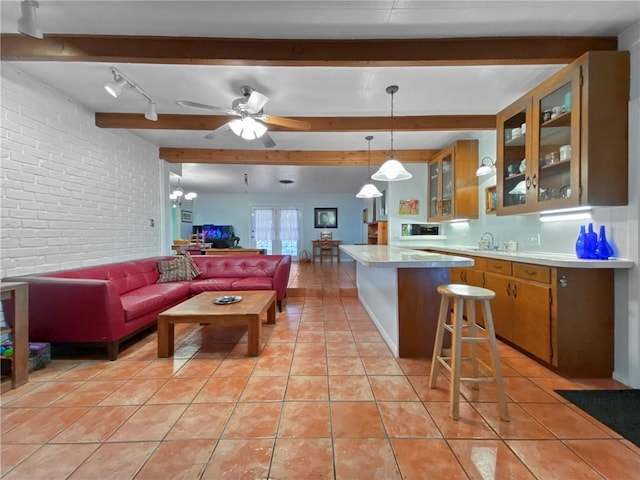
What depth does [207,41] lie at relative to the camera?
194cm

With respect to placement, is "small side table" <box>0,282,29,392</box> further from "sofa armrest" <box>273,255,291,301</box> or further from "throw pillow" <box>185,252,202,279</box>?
"sofa armrest" <box>273,255,291,301</box>

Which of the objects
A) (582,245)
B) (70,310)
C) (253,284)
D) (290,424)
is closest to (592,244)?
(582,245)

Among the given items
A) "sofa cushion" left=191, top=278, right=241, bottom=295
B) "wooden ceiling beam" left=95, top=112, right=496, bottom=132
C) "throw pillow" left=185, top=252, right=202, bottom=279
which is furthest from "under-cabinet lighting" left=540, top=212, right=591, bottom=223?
"throw pillow" left=185, top=252, right=202, bottom=279

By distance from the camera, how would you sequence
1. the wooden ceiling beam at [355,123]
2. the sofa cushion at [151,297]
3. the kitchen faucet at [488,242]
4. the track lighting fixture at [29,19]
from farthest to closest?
the kitchen faucet at [488,242]
the wooden ceiling beam at [355,123]
the sofa cushion at [151,297]
the track lighting fixture at [29,19]

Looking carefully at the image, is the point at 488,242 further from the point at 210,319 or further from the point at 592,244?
the point at 210,319

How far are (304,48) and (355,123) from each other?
1469 mm

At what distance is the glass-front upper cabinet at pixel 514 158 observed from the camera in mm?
2480

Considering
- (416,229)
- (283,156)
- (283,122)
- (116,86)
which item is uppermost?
(283,156)

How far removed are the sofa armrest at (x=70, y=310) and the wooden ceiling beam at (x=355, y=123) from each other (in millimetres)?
2007

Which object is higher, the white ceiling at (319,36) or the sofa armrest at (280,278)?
the white ceiling at (319,36)

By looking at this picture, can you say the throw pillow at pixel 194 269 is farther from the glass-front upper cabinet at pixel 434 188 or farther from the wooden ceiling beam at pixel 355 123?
the glass-front upper cabinet at pixel 434 188

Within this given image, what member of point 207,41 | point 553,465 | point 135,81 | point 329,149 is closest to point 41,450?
point 553,465

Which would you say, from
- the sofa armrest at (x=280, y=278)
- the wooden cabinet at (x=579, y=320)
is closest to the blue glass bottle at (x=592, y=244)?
the wooden cabinet at (x=579, y=320)

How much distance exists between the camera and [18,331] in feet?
6.23
